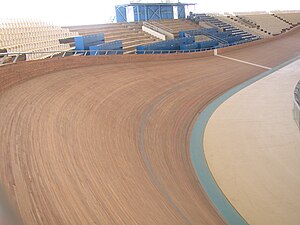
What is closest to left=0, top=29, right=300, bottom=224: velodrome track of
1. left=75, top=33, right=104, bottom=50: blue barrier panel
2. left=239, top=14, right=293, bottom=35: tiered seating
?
left=75, top=33, right=104, bottom=50: blue barrier panel

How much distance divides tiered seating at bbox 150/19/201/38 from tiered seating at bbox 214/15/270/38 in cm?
306

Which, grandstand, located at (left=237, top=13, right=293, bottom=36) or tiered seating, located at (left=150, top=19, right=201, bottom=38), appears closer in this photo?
tiered seating, located at (left=150, top=19, right=201, bottom=38)

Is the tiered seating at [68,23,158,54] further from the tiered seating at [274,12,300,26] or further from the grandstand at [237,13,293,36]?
the tiered seating at [274,12,300,26]

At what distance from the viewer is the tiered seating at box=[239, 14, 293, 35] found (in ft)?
56.3

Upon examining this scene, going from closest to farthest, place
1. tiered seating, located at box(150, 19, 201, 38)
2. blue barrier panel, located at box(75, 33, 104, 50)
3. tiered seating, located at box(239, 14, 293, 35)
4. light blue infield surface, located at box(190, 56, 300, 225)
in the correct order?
light blue infield surface, located at box(190, 56, 300, 225)
blue barrier panel, located at box(75, 33, 104, 50)
tiered seating, located at box(150, 19, 201, 38)
tiered seating, located at box(239, 14, 293, 35)

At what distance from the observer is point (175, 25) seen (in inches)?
551

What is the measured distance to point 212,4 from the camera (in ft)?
63.0

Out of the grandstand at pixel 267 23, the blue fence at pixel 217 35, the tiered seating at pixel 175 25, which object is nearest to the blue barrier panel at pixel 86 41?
the tiered seating at pixel 175 25

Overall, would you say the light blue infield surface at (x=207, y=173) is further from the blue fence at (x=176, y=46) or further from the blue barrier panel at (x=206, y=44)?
the blue barrier panel at (x=206, y=44)

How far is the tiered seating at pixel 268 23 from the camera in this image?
17.2 m

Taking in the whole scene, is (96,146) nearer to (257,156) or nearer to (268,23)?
(257,156)

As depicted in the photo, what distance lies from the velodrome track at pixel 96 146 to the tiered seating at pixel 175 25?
789 cm

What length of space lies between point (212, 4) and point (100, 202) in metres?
19.7

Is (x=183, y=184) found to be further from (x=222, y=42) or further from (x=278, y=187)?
(x=222, y=42)
